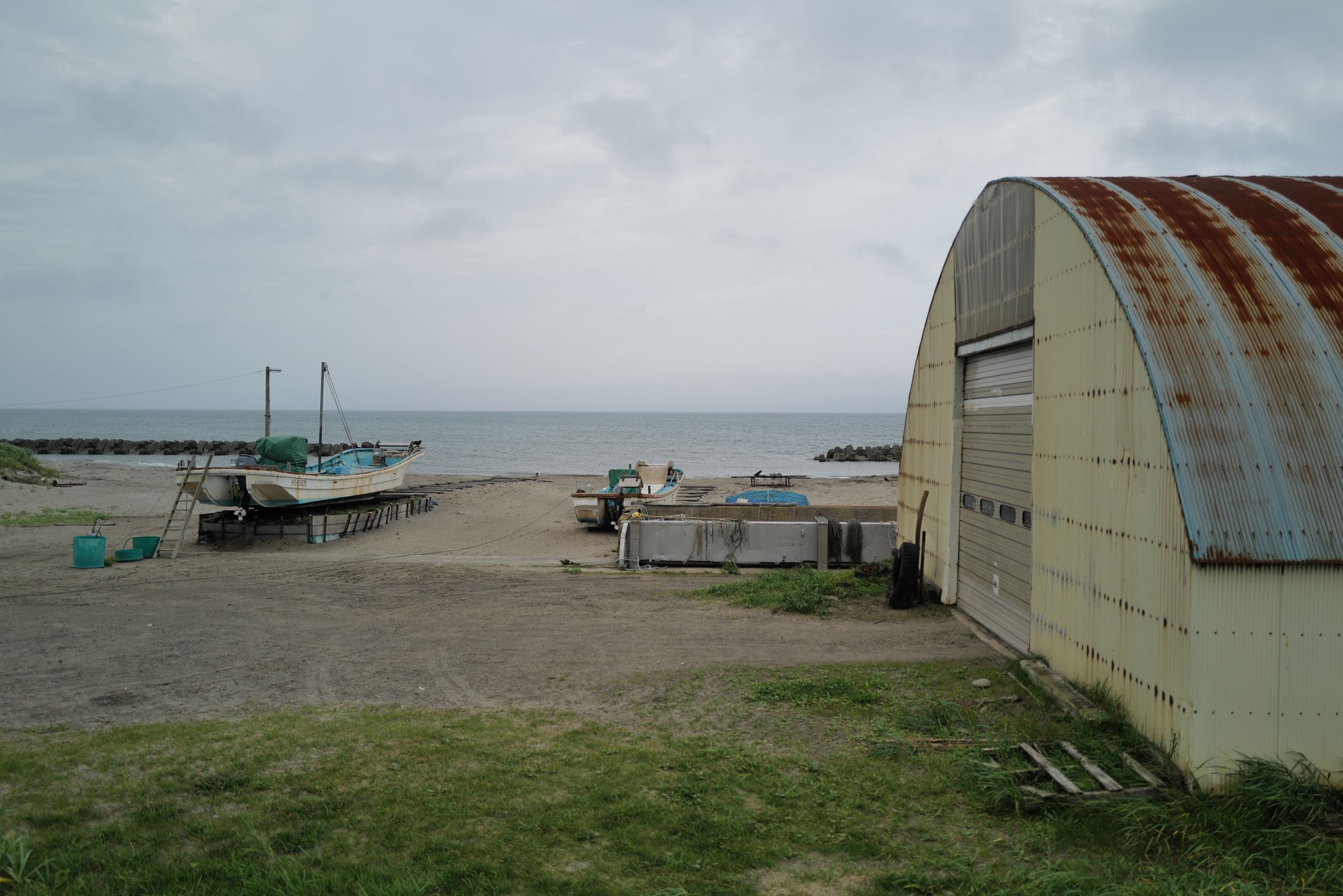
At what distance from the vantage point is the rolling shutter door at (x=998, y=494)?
993cm

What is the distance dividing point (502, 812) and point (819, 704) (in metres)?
3.68

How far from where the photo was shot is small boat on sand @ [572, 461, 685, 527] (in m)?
25.6

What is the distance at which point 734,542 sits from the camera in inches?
691

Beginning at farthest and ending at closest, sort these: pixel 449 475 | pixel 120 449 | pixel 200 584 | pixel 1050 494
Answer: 1. pixel 120 449
2. pixel 449 475
3. pixel 200 584
4. pixel 1050 494

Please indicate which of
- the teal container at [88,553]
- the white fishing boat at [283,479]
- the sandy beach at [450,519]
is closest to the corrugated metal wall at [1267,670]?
the sandy beach at [450,519]

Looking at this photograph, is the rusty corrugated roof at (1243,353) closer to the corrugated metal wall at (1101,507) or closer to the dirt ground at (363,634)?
the corrugated metal wall at (1101,507)

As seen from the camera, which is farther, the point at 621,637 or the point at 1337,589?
the point at 621,637

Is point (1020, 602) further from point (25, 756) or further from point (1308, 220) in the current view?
point (25, 756)

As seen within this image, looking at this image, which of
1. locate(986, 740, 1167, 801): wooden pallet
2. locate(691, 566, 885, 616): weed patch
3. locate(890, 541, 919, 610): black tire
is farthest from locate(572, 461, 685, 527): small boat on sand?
locate(986, 740, 1167, 801): wooden pallet

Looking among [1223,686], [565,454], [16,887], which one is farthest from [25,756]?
[565,454]

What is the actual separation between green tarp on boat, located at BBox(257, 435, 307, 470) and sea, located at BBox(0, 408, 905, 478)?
22.0m

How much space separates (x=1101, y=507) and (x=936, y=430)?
18.7 feet

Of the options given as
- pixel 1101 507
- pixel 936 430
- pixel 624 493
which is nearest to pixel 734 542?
pixel 936 430

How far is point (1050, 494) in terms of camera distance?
879cm
